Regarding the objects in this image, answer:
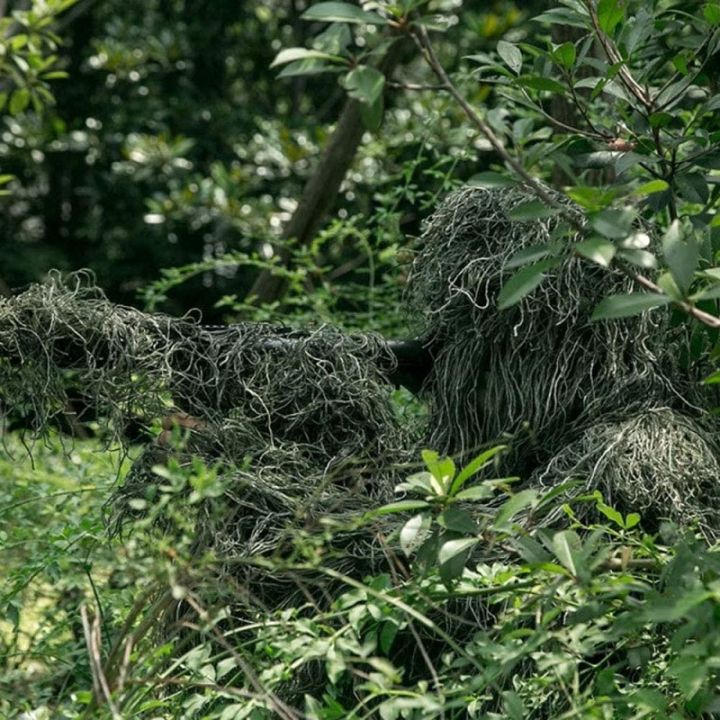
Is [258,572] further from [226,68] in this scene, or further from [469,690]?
[226,68]

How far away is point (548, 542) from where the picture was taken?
1.82 meters

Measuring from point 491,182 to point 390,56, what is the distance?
2.09 m

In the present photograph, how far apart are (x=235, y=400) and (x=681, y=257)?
946 mm

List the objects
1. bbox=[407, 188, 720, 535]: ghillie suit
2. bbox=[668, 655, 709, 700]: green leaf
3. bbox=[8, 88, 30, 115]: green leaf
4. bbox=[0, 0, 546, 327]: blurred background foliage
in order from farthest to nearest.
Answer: bbox=[0, 0, 546, 327]: blurred background foliage → bbox=[8, 88, 30, 115]: green leaf → bbox=[407, 188, 720, 535]: ghillie suit → bbox=[668, 655, 709, 700]: green leaf

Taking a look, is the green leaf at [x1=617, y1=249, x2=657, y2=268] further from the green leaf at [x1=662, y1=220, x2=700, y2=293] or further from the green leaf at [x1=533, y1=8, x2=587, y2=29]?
the green leaf at [x1=533, y1=8, x2=587, y2=29]

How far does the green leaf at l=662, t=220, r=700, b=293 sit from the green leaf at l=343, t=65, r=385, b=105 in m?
0.41

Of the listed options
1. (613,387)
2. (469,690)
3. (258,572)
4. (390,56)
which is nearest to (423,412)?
(613,387)

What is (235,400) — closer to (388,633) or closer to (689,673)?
(388,633)

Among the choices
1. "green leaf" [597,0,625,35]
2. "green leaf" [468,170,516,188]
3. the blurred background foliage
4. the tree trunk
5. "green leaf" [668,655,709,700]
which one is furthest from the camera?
the blurred background foliage

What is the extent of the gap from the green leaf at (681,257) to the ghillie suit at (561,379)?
20.5 inches

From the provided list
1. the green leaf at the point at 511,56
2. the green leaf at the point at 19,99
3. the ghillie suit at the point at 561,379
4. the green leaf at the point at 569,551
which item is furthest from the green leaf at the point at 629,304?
the green leaf at the point at 19,99

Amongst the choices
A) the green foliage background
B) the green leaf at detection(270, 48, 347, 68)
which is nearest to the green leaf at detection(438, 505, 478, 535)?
the green foliage background

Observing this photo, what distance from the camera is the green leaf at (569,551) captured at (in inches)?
67.4

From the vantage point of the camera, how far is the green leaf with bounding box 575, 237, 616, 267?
1.66 metres
